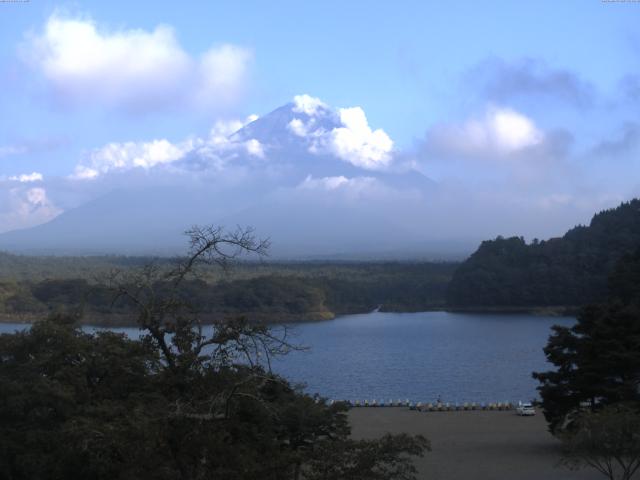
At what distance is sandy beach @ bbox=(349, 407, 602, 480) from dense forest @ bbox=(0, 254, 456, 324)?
14860 mm

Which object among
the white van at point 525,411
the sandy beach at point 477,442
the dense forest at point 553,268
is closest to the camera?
the sandy beach at point 477,442

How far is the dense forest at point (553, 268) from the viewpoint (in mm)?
43969

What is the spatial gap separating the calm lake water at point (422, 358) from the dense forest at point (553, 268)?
9.85ft

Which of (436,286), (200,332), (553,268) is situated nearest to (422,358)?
(553,268)

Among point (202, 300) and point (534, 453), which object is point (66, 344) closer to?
point (534, 453)

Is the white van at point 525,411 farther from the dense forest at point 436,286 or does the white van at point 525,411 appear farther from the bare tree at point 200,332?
the dense forest at point 436,286

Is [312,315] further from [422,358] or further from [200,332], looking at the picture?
[200,332]

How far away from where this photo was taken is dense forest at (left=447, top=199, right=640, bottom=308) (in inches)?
1731

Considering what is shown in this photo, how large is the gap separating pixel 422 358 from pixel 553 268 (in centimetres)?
2028

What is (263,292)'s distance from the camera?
42.4 metres

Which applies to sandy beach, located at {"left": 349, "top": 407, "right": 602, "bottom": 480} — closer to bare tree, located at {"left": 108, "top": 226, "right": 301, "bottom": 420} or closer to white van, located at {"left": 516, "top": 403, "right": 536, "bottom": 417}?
white van, located at {"left": 516, "top": 403, "right": 536, "bottom": 417}

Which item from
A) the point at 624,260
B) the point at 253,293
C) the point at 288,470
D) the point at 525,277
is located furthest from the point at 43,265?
the point at 288,470

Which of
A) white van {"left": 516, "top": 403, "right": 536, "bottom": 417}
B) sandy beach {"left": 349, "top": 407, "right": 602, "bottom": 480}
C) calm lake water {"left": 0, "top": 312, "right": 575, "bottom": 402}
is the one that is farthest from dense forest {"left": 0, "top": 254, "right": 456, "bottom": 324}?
white van {"left": 516, "top": 403, "right": 536, "bottom": 417}

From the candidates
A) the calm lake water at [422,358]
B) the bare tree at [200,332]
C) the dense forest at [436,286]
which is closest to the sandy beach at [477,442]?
the calm lake water at [422,358]
